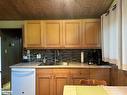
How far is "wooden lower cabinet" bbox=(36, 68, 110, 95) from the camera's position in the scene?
4.57 m

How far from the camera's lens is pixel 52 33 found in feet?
16.7

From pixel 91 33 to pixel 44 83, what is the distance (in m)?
1.62

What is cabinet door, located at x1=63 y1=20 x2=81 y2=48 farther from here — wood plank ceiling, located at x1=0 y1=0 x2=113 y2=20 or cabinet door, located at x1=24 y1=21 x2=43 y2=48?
cabinet door, located at x1=24 y1=21 x2=43 y2=48

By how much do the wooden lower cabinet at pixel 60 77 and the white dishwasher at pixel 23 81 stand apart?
134 millimetres

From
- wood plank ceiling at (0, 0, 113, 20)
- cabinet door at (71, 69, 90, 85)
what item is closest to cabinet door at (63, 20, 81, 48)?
wood plank ceiling at (0, 0, 113, 20)

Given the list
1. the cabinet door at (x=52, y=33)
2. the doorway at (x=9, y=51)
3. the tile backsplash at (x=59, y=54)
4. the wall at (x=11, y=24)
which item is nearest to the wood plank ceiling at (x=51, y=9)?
the wall at (x=11, y=24)

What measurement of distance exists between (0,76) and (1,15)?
2295 millimetres

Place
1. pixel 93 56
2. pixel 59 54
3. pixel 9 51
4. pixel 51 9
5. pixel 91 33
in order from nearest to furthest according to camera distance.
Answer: pixel 51 9
pixel 91 33
pixel 93 56
pixel 59 54
pixel 9 51

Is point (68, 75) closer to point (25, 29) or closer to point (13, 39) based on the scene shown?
point (25, 29)

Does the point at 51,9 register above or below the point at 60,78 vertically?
above

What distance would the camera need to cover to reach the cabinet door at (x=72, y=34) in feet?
16.6

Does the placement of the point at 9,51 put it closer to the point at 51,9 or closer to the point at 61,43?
the point at 61,43

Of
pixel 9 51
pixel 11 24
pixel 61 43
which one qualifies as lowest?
pixel 9 51

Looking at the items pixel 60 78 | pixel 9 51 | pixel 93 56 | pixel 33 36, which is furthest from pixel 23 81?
pixel 9 51
